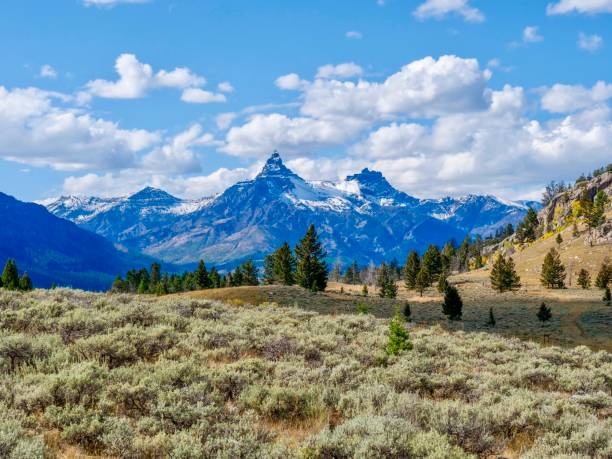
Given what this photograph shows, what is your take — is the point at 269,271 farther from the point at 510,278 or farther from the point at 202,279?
the point at 510,278

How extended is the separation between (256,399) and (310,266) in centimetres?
8000

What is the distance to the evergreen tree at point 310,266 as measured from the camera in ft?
289

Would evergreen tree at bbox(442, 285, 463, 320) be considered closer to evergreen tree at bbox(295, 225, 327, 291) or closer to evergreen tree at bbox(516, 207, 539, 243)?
evergreen tree at bbox(295, 225, 327, 291)

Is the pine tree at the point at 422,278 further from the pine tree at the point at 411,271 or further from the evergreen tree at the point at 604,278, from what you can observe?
the evergreen tree at the point at 604,278

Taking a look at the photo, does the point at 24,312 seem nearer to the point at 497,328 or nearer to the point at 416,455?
the point at 416,455

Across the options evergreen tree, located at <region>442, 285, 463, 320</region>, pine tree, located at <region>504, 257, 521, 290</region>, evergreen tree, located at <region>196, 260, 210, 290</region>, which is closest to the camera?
evergreen tree, located at <region>442, 285, 463, 320</region>

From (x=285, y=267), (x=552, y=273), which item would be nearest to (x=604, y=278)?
(x=552, y=273)

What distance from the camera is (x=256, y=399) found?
9.05m

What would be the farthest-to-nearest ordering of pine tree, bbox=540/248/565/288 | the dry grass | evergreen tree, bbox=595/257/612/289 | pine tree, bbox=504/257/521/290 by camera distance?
1. pine tree, bbox=540/248/565/288
2. pine tree, bbox=504/257/521/290
3. evergreen tree, bbox=595/257/612/289
4. the dry grass

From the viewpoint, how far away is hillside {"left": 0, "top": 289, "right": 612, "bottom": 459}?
6.80m

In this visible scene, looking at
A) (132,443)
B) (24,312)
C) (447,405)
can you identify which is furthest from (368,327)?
(132,443)

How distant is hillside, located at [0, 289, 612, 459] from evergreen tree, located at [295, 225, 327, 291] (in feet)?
Result: 235

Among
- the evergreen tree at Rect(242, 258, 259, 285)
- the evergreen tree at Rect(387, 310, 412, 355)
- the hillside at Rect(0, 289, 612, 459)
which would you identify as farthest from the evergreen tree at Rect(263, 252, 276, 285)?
the hillside at Rect(0, 289, 612, 459)

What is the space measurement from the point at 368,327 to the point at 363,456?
1598cm
